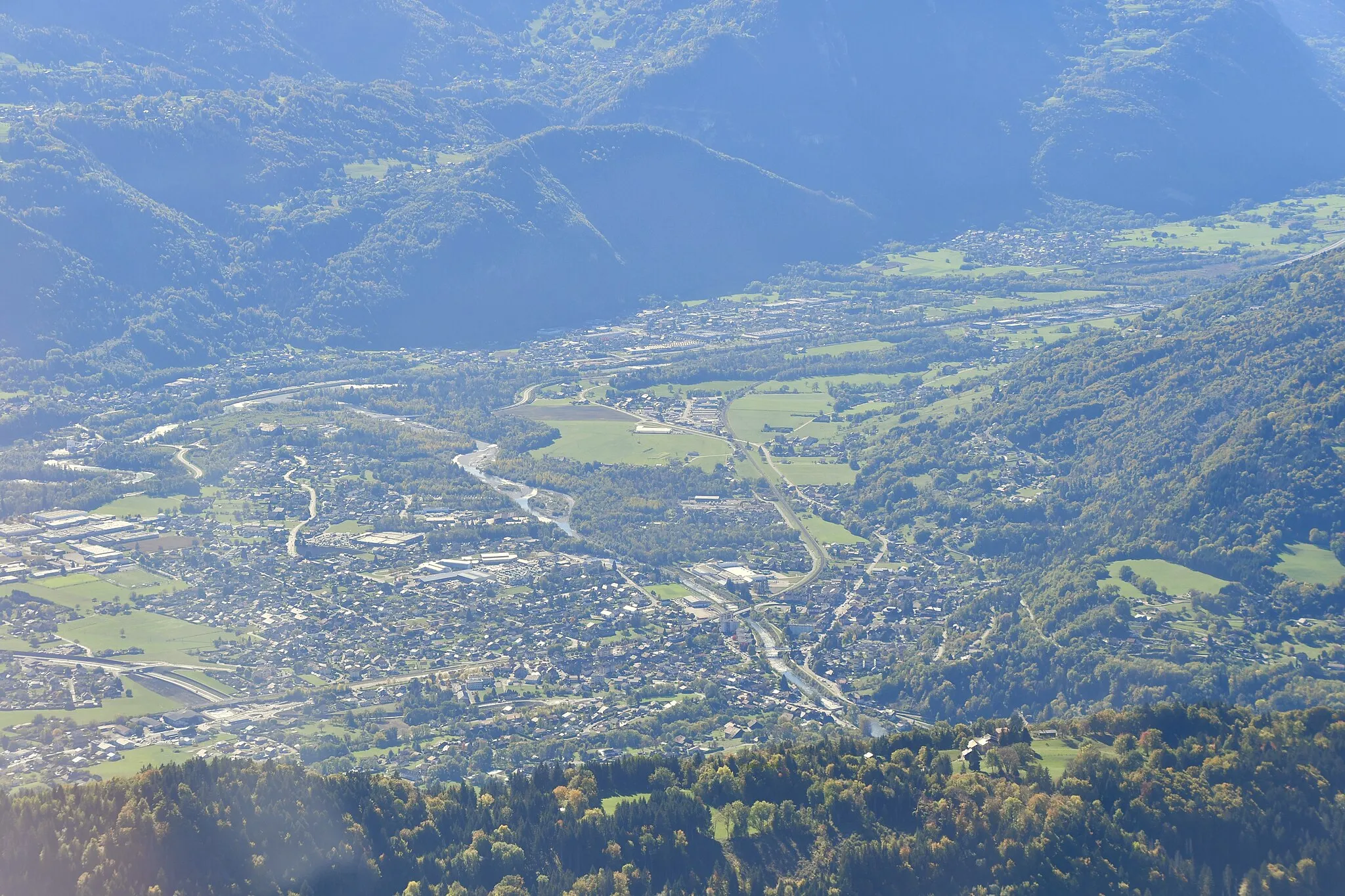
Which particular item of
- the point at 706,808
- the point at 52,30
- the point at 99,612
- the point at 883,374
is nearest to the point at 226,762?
the point at 706,808

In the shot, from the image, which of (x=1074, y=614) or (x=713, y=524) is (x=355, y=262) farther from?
(x=1074, y=614)

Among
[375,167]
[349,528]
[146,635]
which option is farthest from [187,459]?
[375,167]

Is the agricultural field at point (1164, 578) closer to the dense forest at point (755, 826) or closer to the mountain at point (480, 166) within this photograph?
the dense forest at point (755, 826)

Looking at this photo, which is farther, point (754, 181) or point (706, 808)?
point (754, 181)

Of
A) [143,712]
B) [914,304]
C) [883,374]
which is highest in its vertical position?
[914,304]

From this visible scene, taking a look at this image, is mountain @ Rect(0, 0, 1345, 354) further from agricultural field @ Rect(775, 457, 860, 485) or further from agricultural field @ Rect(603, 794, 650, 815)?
agricultural field @ Rect(603, 794, 650, 815)

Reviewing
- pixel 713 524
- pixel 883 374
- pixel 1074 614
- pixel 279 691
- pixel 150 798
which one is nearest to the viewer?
pixel 150 798
